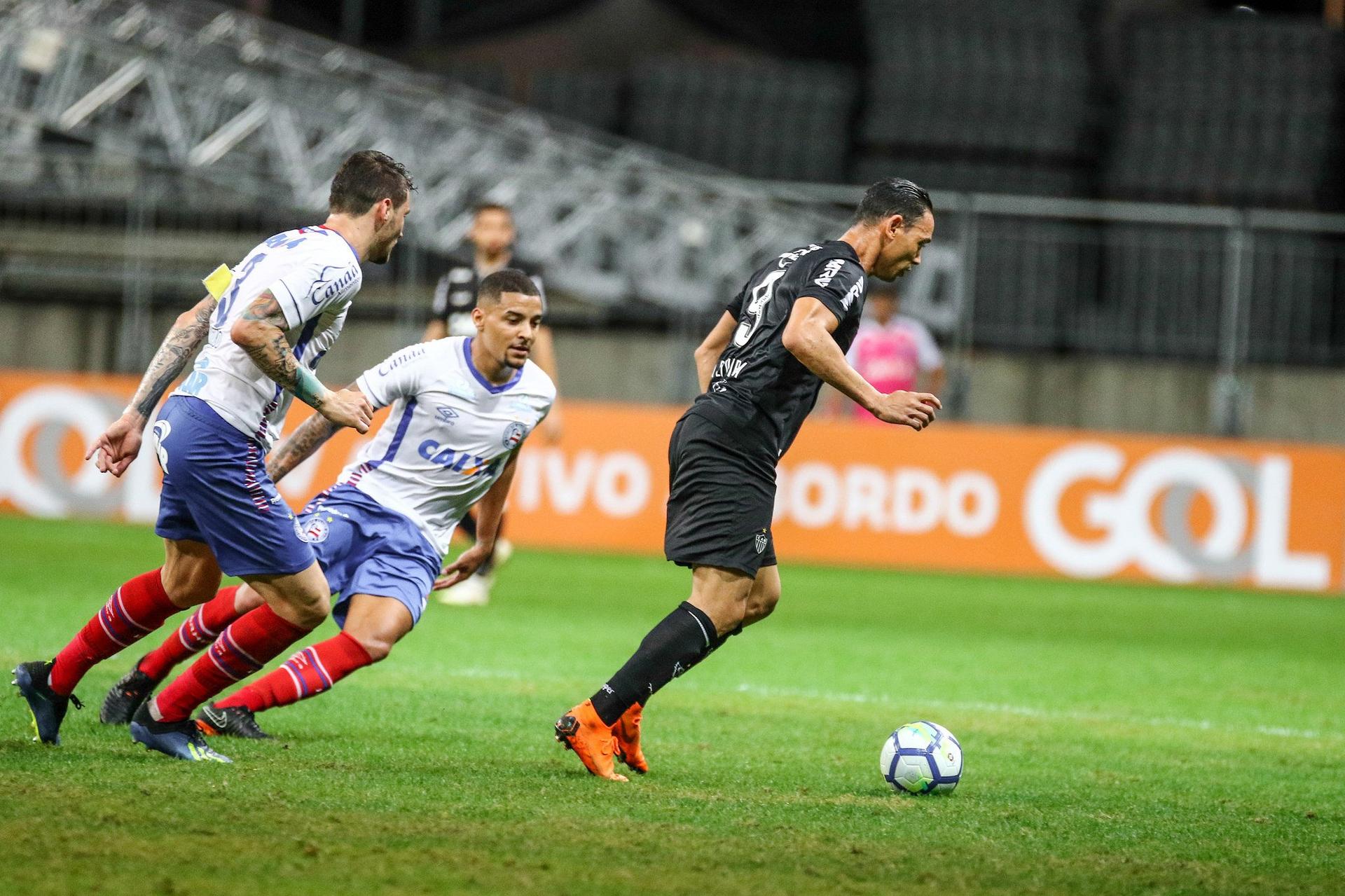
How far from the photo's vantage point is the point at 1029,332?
1800 centimetres

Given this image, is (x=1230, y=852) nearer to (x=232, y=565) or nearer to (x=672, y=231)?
(x=232, y=565)

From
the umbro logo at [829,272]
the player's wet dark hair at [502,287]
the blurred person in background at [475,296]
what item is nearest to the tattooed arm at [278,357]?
the player's wet dark hair at [502,287]

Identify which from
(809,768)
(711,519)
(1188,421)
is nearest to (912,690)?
(809,768)

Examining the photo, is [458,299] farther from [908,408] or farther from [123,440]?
[908,408]

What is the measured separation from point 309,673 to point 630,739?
1089 mm

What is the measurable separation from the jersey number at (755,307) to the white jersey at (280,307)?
136 centimetres

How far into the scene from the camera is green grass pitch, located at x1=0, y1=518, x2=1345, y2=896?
425 centimetres

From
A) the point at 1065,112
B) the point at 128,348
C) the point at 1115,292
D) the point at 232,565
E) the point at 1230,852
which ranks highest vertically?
the point at 1065,112

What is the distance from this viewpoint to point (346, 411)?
5.28m

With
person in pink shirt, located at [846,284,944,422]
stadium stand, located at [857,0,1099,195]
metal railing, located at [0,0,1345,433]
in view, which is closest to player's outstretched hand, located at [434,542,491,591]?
person in pink shirt, located at [846,284,944,422]

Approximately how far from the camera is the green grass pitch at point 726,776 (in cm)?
425

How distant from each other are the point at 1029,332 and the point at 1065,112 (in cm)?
411

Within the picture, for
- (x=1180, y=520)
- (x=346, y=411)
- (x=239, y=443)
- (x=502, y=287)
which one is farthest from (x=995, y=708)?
(x=1180, y=520)

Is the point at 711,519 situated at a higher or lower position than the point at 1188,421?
lower
